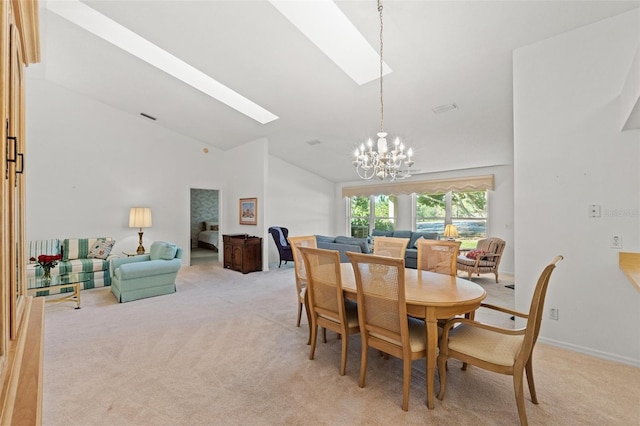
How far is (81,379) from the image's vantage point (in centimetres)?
233

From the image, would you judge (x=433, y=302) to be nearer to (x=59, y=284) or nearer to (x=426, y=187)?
(x=59, y=284)

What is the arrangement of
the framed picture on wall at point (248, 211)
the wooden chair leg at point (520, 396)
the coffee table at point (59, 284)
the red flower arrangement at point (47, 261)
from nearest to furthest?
the wooden chair leg at point (520, 396) < the red flower arrangement at point (47, 261) < the coffee table at point (59, 284) < the framed picture on wall at point (248, 211)

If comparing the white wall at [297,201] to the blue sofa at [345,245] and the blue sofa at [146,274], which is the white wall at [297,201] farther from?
the blue sofa at [146,274]

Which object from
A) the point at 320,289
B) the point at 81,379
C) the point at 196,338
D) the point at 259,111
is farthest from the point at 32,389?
→ the point at 259,111

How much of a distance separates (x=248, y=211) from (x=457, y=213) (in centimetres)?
489

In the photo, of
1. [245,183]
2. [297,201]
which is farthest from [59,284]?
[297,201]

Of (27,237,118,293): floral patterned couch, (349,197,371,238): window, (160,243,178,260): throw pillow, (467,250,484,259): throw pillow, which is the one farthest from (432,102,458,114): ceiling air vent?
(27,237,118,293): floral patterned couch

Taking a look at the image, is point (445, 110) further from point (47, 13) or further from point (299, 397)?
point (47, 13)

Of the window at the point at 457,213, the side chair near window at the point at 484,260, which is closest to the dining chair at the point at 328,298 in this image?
the side chair near window at the point at 484,260

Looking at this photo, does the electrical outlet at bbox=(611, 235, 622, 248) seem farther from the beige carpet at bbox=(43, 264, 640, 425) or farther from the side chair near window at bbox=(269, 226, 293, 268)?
the side chair near window at bbox=(269, 226, 293, 268)

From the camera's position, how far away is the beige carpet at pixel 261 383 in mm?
1919

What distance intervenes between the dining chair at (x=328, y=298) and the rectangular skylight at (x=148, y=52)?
383 cm

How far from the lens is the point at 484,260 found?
18.0 ft

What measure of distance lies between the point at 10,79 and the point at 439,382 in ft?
9.08
